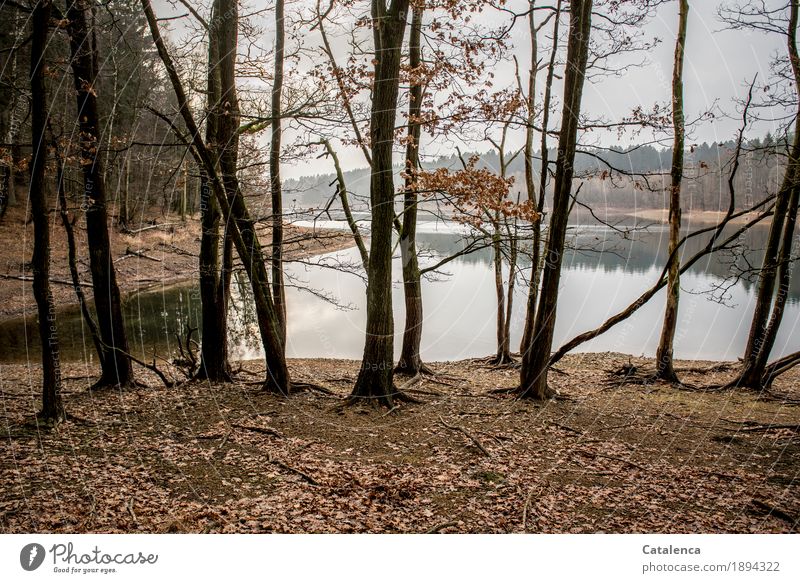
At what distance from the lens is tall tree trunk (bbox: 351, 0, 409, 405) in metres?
8.01

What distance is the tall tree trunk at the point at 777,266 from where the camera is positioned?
9.41 metres

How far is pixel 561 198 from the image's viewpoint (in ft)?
29.0

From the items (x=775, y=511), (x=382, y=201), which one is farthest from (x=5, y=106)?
(x=775, y=511)

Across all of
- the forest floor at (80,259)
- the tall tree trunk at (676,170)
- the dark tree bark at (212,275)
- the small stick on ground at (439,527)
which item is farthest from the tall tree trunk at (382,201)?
the forest floor at (80,259)

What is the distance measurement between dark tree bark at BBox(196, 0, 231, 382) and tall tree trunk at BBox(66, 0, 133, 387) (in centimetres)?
148

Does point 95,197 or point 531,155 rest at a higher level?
point 531,155

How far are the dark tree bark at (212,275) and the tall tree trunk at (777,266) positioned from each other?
396 inches

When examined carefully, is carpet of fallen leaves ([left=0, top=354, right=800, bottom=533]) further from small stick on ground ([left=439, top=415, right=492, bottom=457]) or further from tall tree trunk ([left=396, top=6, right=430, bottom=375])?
tall tree trunk ([left=396, top=6, right=430, bottom=375])

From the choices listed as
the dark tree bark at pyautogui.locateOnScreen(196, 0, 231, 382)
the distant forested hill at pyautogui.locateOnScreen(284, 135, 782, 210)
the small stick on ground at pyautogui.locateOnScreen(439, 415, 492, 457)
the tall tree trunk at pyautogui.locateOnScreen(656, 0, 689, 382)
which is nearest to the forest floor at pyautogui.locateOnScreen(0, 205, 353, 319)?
the distant forested hill at pyautogui.locateOnScreen(284, 135, 782, 210)

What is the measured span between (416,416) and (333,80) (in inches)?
259

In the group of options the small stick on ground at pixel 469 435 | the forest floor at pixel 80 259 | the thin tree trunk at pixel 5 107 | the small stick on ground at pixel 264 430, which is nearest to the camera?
the small stick on ground at pixel 469 435

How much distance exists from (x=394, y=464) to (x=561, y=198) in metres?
5.25

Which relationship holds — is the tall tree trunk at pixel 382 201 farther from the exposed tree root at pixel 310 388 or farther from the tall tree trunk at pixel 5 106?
the tall tree trunk at pixel 5 106

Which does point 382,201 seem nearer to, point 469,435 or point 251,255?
point 251,255
